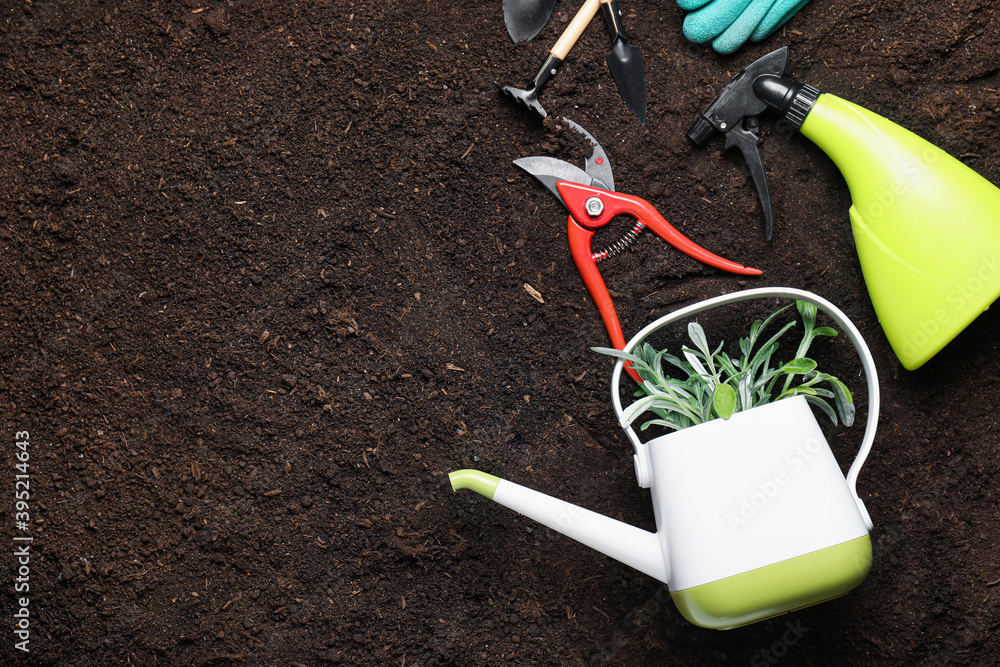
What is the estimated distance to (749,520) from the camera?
787 millimetres

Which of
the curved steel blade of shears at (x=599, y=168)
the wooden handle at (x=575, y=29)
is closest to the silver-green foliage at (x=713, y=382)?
the curved steel blade of shears at (x=599, y=168)

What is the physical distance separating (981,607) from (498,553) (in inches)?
29.8

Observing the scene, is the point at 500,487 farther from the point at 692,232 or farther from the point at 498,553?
the point at 692,232

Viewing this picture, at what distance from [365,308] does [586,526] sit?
0.49 m

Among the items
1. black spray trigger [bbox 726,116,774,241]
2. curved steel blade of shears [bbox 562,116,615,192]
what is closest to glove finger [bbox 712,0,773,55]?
black spray trigger [bbox 726,116,774,241]

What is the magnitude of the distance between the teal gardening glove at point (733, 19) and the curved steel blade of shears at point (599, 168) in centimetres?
23

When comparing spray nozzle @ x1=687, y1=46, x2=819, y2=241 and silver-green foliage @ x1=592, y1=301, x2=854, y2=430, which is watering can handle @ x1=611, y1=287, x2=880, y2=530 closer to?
silver-green foliage @ x1=592, y1=301, x2=854, y2=430

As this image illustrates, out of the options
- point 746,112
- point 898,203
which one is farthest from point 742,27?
point 898,203

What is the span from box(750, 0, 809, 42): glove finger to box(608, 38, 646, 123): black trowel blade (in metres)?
0.19

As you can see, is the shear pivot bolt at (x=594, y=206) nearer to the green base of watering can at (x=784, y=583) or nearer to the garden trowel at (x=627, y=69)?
the garden trowel at (x=627, y=69)

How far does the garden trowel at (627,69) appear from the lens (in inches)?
40.3

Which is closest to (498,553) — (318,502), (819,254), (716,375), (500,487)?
(500,487)

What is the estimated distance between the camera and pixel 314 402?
1.03 meters

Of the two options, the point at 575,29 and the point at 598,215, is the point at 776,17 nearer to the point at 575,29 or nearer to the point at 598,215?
the point at 575,29
